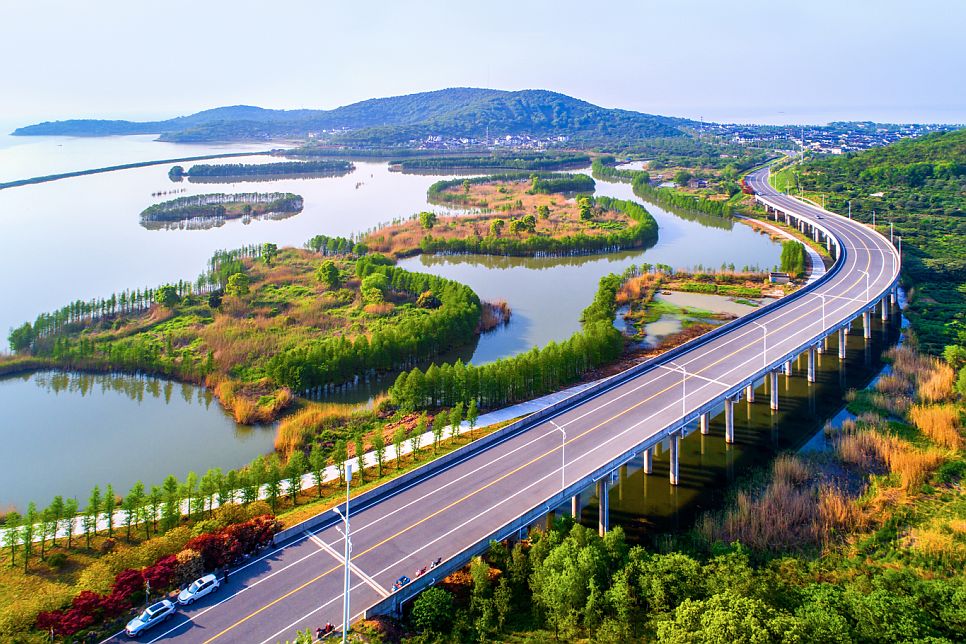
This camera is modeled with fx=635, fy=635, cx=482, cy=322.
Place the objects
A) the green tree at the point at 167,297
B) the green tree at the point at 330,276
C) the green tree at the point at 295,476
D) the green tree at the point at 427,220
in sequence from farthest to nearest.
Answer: the green tree at the point at 427,220, the green tree at the point at 330,276, the green tree at the point at 167,297, the green tree at the point at 295,476

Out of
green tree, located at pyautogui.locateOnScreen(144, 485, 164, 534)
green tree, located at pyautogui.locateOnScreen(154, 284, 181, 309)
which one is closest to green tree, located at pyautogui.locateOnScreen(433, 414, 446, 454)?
green tree, located at pyautogui.locateOnScreen(144, 485, 164, 534)

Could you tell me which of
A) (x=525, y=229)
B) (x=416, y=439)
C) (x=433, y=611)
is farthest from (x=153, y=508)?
(x=525, y=229)

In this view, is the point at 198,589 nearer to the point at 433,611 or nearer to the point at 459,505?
the point at 433,611

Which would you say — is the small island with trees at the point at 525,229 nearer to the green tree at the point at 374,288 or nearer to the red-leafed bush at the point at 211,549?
the green tree at the point at 374,288

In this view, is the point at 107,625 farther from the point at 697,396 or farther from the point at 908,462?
the point at 908,462

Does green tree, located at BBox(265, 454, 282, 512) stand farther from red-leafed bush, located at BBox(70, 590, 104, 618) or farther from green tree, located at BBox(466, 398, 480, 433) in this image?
green tree, located at BBox(466, 398, 480, 433)

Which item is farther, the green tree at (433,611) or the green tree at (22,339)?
the green tree at (22,339)

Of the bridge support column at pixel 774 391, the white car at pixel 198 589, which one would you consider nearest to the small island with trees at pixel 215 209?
the bridge support column at pixel 774 391
